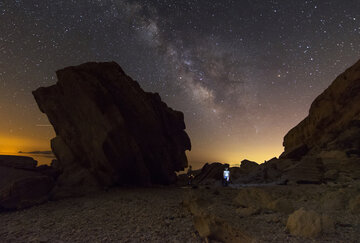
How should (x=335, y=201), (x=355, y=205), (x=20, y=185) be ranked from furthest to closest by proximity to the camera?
1. (x=20, y=185)
2. (x=335, y=201)
3. (x=355, y=205)

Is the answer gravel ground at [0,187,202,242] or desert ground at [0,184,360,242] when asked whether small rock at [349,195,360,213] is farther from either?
gravel ground at [0,187,202,242]

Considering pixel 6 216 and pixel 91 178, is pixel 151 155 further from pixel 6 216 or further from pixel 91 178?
pixel 6 216

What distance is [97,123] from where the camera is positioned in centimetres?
2175

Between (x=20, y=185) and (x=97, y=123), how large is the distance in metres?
8.32

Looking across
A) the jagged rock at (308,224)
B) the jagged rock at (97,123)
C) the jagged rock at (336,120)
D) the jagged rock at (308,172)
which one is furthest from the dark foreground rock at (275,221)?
the jagged rock at (97,123)

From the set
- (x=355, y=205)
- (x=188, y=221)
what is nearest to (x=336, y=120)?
(x=355, y=205)

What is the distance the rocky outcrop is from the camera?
48.0ft

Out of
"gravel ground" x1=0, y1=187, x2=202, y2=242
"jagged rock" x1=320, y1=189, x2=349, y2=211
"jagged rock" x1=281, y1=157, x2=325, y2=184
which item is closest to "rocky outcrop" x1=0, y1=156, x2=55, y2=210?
"gravel ground" x1=0, y1=187, x2=202, y2=242

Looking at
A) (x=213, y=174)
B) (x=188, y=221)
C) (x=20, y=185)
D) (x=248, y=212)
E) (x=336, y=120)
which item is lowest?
(x=188, y=221)

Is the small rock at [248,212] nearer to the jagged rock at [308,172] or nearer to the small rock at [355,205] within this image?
the small rock at [355,205]

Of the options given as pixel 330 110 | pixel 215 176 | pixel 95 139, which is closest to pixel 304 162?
pixel 330 110

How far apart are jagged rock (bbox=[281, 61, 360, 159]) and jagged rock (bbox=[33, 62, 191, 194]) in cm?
1967

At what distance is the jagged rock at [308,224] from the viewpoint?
6960 mm

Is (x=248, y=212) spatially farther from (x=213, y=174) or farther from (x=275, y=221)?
(x=213, y=174)
